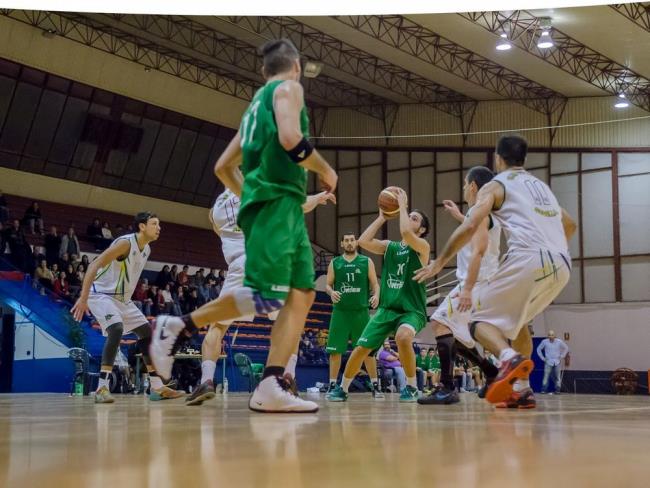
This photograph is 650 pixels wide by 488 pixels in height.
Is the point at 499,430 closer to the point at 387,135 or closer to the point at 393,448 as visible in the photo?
the point at 393,448

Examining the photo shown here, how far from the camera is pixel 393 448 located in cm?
256

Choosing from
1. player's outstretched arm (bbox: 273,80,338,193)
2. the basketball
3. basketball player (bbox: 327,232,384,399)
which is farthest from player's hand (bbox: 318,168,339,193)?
basketball player (bbox: 327,232,384,399)

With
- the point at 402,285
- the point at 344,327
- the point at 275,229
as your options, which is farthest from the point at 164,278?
the point at 275,229

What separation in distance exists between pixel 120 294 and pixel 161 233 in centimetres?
2066

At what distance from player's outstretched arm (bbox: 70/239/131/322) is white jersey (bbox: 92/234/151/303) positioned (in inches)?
7.1

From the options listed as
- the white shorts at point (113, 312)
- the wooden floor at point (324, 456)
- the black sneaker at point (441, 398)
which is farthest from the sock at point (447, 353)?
the wooden floor at point (324, 456)

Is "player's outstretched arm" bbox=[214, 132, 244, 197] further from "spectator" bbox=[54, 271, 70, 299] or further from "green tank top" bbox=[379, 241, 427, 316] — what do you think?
"spectator" bbox=[54, 271, 70, 299]

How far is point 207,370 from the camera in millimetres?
7332

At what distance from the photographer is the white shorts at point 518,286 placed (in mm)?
5309

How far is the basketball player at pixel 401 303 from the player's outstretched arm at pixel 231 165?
3.08m

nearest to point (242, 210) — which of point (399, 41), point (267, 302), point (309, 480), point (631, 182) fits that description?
point (267, 302)

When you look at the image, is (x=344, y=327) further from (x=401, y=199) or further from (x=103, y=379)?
(x=401, y=199)

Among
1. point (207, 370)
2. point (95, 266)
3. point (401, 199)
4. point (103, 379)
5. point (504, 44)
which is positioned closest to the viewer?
point (401, 199)

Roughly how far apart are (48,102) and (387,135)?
1300 cm
